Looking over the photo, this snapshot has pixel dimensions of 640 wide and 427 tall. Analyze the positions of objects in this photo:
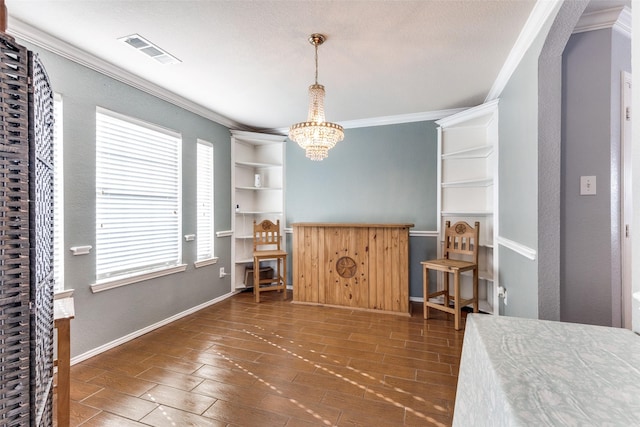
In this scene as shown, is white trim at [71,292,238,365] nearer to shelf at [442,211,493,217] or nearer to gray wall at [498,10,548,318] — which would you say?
shelf at [442,211,493,217]

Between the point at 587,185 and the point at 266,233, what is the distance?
3496 millimetres

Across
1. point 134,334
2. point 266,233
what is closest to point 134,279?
point 134,334

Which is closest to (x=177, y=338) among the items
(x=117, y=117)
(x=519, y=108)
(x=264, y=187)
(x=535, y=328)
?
(x=117, y=117)

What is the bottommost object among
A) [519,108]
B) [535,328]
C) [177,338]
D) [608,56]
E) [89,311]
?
[177,338]

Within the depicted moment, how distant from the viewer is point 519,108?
2.36 m

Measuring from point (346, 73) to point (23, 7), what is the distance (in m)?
2.27

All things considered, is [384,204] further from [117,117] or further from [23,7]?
[23,7]

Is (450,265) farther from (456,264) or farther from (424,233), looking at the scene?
(424,233)

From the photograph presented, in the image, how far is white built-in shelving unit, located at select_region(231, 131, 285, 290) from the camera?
4375 mm

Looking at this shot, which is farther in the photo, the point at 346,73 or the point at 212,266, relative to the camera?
the point at 212,266

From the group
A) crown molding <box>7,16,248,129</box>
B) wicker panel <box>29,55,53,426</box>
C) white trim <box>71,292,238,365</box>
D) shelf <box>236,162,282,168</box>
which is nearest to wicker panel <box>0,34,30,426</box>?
wicker panel <box>29,55,53,426</box>

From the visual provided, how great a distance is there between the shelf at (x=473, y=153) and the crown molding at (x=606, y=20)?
56.6 inches

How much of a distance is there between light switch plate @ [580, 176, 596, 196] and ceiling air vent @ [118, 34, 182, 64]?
10.4ft

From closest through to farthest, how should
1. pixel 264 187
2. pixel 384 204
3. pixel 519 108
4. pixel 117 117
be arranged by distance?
1. pixel 519 108
2. pixel 117 117
3. pixel 384 204
4. pixel 264 187
